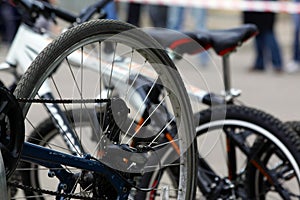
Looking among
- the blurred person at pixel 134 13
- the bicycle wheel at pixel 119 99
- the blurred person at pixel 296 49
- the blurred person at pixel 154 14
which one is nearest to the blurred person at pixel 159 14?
the blurred person at pixel 154 14

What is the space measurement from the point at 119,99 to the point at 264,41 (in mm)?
7472

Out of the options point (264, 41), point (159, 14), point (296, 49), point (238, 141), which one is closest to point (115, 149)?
point (238, 141)

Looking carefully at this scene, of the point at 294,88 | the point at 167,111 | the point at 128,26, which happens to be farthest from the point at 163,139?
the point at 294,88

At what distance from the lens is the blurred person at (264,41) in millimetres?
10359

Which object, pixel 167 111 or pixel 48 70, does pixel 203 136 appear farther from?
pixel 48 70

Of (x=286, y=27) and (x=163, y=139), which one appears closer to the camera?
(x=163, y=139)

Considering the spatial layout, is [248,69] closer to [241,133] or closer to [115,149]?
[241,133]

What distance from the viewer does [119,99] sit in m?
3.31

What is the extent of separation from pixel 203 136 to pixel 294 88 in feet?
18.7

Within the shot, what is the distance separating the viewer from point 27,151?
9.89 ft

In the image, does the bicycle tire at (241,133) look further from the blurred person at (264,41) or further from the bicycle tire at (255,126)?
the blurred person at (264,41)

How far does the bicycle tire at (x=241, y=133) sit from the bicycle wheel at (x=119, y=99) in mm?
423

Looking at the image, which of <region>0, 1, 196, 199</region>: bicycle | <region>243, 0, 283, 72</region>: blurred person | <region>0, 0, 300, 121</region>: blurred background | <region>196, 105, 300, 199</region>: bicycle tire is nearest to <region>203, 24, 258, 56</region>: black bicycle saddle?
<region>196, 105, 300, 199</region>: bicycle tire

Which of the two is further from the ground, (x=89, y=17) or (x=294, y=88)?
(x=294, y=88)
